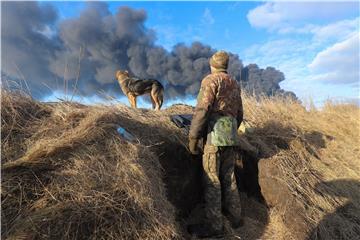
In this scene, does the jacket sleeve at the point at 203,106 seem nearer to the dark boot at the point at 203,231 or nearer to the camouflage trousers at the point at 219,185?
the camouflage trousers at the point at 219,185

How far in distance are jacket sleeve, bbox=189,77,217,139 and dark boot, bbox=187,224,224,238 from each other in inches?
47.6

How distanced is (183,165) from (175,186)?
1.21 ft

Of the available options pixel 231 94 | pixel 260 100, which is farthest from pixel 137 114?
pixel 260 100

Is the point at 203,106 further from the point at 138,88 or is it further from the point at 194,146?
the point at 138,88

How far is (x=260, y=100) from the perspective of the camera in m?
9.98

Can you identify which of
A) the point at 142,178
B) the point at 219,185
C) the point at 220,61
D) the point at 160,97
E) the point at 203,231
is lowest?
the point at 203,231

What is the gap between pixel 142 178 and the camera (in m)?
4.73

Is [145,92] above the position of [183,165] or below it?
above

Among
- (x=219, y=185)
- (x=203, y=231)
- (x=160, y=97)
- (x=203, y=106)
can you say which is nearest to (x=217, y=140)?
(x=203, y=106)

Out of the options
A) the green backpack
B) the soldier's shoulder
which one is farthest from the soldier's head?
the green backpack

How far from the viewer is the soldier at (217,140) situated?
570cm

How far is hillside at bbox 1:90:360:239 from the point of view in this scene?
14.1ft

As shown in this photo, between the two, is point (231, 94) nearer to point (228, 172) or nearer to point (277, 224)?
point (228, 172)

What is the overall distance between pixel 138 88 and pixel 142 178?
7589 millimetres
